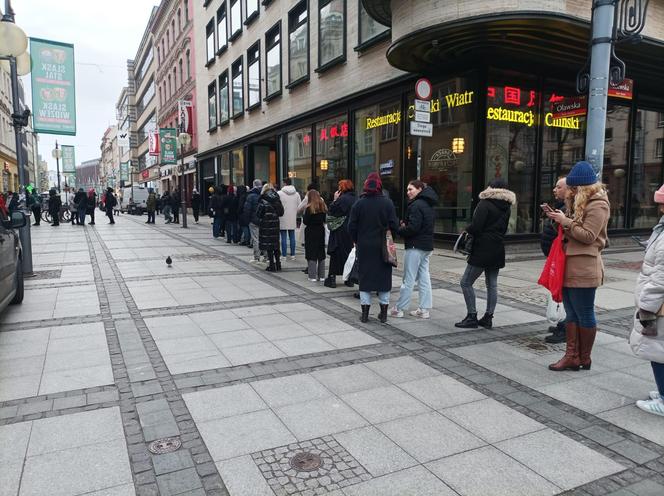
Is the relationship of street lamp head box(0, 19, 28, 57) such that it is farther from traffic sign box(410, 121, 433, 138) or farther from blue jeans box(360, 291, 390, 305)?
blue jeans box(360, 291, 390, 305)

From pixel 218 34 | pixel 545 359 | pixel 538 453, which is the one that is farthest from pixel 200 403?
pixel 218 34

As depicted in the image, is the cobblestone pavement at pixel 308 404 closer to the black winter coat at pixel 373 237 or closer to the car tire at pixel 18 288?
the car tire at pixel 18 288

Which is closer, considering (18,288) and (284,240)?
(18,288)

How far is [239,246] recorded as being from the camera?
50.2ft

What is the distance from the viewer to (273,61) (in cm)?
2233

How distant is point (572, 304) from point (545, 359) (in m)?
0.74

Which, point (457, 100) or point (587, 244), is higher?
point (457, 100)

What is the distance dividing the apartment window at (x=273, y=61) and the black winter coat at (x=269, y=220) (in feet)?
42.0

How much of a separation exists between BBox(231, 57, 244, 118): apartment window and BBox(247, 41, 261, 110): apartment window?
1226 mm

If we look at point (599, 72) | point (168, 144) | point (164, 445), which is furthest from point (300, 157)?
point (164, 445)

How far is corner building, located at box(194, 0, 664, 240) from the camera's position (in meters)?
10.7

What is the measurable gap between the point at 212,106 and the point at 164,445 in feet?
102

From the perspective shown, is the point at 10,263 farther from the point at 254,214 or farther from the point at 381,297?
the point at 254,214

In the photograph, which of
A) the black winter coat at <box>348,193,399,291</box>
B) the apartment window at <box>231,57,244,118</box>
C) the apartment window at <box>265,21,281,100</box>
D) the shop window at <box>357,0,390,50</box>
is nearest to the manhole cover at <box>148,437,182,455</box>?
the black winter coat at <box>348,193,399,291</box>
